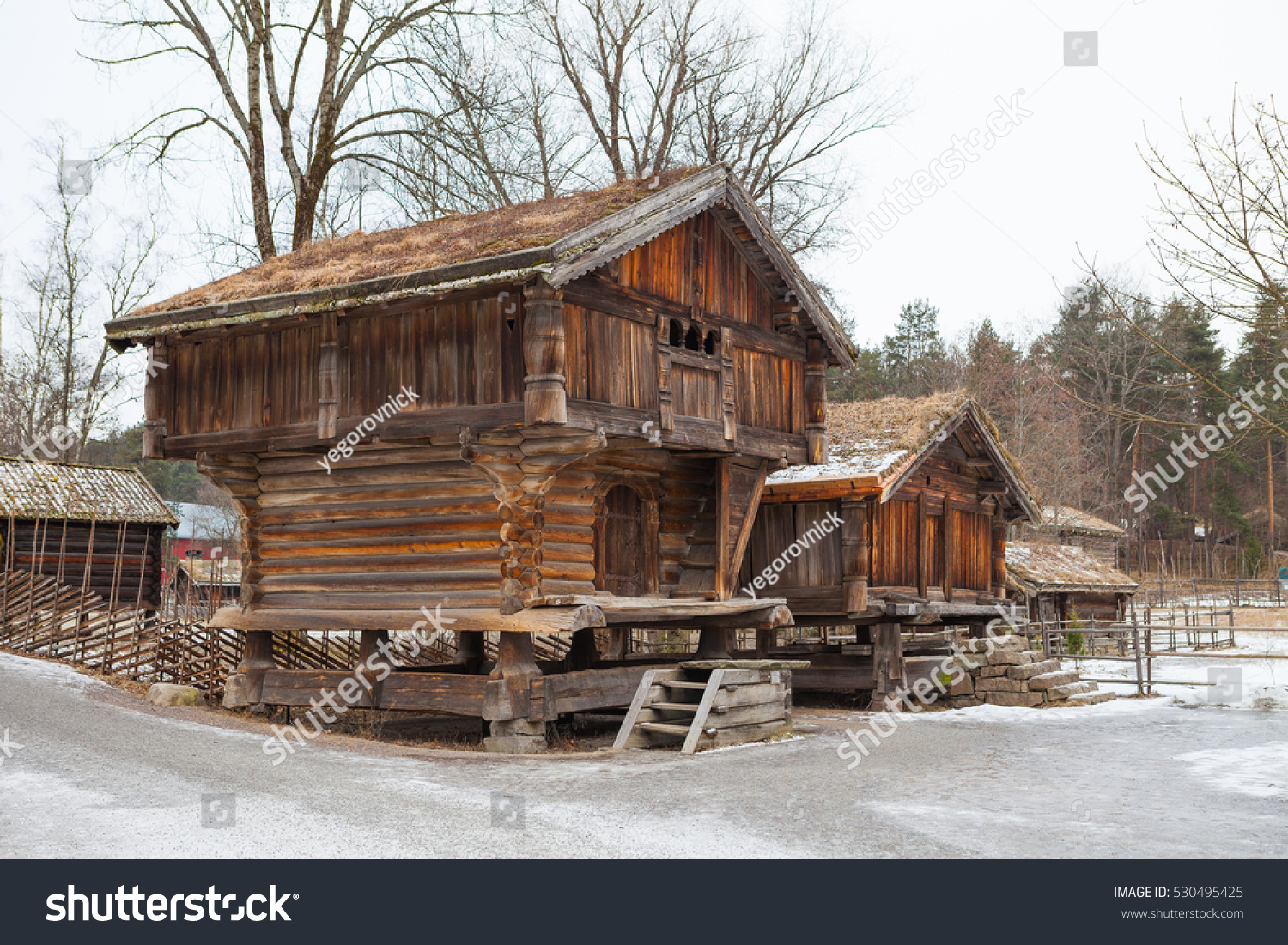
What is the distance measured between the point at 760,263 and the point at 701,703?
664 cm

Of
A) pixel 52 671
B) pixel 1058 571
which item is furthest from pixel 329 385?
pixel 1058 571

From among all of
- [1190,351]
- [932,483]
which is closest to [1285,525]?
[1190,351]

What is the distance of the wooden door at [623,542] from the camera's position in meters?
17.1

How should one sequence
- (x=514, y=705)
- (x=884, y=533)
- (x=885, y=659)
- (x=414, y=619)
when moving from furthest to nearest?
(x=884, y=533) < (x=885, y=659) < (x=414, y=619) < (x=514, y=705)

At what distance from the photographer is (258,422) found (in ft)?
54.2

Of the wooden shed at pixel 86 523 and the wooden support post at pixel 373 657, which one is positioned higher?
the wooden shed at pixel 86 523

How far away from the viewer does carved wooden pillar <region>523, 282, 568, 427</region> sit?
13.6 metres

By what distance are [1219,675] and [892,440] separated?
11691mm

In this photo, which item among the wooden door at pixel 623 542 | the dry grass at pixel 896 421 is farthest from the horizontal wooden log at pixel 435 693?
the dry grass at pixel 896 421

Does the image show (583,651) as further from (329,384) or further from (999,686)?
(999,686)

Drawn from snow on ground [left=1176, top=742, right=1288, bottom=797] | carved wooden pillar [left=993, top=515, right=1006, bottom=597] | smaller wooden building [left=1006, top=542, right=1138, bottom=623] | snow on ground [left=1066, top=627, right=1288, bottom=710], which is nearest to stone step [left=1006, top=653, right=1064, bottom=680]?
snow on ground [left=1066, top=627, right=1288, bottom=710]

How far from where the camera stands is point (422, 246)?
52.2 feet

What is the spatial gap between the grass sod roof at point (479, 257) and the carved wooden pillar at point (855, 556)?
2.51 meters

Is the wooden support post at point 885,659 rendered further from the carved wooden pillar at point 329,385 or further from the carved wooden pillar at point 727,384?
the carved wooden pillar at point 329,385
